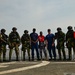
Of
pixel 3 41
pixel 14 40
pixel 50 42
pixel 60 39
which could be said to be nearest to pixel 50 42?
pixel 50 42

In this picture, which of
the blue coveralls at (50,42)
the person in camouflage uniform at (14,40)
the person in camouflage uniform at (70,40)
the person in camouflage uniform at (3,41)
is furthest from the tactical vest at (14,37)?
the person in camouflage uniform at (70,40)

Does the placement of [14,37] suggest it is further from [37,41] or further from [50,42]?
[50,42]

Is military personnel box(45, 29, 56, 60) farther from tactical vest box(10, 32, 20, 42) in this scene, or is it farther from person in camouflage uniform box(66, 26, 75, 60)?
tactical vest box(10, 32, 20, 42)

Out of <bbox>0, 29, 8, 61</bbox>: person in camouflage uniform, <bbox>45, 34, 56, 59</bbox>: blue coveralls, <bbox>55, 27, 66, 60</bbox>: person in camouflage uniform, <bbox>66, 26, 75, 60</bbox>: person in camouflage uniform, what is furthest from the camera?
<bbox>45, 34, 56, 59</bbox>: blue coveralls

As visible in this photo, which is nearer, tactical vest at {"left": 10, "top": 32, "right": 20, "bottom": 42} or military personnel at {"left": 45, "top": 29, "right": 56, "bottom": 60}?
tactical vest at {"left": 10, "top": 32, "right": 20, "bottom": 42}

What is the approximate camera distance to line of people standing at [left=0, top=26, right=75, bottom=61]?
1789cm

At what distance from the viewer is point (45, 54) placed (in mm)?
18750

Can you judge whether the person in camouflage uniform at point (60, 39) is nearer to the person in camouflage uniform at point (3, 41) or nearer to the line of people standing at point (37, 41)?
the line of people standing at point (37, 41)

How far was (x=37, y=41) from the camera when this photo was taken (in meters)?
18.5

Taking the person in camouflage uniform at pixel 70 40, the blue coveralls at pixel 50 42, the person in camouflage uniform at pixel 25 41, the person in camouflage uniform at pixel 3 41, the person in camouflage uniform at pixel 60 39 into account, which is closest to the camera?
the person in camouflage uniform at pixel 70 40

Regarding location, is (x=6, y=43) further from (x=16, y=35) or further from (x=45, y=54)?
(x=45, y=54)

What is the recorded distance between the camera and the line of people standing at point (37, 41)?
17891mm

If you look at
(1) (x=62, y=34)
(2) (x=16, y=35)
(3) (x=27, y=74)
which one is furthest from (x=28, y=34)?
(3) (x=27, y=74)

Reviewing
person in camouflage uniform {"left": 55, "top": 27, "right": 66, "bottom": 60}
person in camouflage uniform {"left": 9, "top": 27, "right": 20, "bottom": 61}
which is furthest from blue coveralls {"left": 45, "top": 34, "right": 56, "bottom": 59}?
person in camouflage uniform {"left": 9, "top": 27, "right": 20, "bottom": 61}
